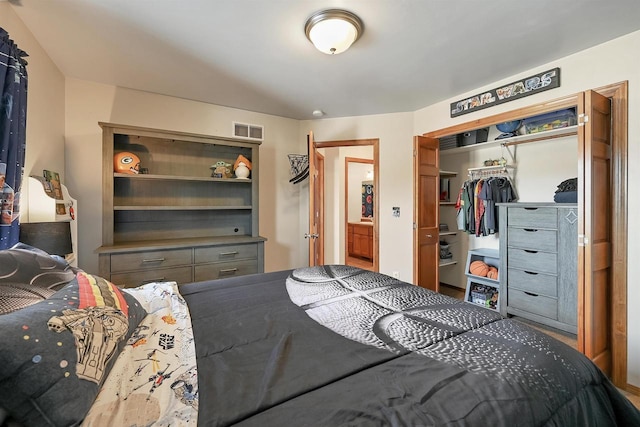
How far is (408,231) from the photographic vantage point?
349 centimetres

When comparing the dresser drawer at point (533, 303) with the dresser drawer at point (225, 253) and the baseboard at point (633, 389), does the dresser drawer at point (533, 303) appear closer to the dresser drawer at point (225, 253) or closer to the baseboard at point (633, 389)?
the baseboard at point (633, 389)

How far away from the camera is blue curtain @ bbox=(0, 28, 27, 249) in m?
1.47

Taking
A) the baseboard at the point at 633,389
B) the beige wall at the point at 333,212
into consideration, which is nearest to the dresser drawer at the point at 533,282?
the baseboard at the point at 633,389

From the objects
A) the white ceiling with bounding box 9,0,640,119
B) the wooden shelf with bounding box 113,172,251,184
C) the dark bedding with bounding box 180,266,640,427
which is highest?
the white ceiling with bounding box 9,0,640,119

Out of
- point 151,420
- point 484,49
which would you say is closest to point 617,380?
point 484,49

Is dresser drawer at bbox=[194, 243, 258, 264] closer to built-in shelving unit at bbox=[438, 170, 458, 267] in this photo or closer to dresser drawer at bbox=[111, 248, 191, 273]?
dresser drawer at bbox=[111, 248, 191, 273]

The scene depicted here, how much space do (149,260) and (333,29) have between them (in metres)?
2.41

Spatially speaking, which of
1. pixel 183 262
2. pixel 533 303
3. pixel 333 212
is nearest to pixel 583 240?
pixel 533 303

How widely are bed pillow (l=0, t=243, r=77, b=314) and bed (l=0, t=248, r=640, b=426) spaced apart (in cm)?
1

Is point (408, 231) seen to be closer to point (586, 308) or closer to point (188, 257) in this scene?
point (586, 308)

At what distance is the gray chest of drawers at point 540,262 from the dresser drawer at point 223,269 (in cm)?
274

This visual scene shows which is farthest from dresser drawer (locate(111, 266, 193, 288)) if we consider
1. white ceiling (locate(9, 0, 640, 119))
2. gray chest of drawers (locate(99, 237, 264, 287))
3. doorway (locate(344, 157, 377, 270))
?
doorway (locate(344, 157, 377, 270))

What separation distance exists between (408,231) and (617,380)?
6.68 ft

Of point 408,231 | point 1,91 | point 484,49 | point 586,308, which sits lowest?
point 586,308
